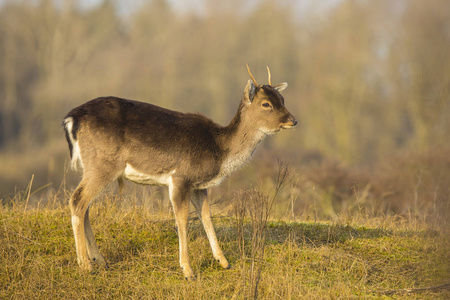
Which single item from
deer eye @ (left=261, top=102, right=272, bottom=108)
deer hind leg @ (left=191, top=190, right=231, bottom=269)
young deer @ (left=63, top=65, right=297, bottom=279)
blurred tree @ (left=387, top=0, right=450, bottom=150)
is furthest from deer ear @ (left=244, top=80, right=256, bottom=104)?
blurred tree @ (left=387, top=0, right=450, bottom=150)

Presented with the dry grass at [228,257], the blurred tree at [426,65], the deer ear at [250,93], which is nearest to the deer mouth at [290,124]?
the deer ear at [250,93]

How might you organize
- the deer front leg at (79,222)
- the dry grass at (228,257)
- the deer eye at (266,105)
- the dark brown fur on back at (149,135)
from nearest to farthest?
the dry grass at (228,257) < the deer front leg at (79,222) < the dark brown fur on back at (149,135) < the deer eye at (266,105)

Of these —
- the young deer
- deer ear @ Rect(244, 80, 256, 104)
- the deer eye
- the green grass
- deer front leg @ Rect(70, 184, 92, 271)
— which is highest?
deer ear @ Rect(244, 80, 256, 104)

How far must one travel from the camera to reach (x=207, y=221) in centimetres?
687

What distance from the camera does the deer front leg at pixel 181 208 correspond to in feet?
21.1

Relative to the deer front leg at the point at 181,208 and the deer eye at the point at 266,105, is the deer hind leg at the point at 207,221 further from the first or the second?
the deer eye at the point at 266,105

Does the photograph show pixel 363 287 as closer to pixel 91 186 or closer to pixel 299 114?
pixel 91 186

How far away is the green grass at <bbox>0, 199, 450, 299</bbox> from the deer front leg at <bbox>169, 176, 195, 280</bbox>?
0.94ft

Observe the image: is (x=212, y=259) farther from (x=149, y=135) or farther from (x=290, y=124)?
(x=290, y=124)

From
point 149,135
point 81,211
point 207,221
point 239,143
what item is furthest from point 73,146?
point 239,143

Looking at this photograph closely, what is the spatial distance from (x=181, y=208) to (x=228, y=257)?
39.7 inches

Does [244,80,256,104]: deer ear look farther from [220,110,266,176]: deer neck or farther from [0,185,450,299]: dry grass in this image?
[0,185,450,299]: dry grass

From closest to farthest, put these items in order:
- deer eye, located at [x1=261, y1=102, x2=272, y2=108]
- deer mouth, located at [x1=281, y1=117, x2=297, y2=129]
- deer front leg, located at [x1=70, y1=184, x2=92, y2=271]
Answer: deer front leg, located at [x1=70, y1=184, x2=92, y2=271]
deer mouth, located at [x1=281, y1=117, x2=297, y2=129]
deer eye, located at [x1=261, y1=102, x2=272, y2=108]

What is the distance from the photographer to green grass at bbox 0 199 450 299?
5.74 meters
